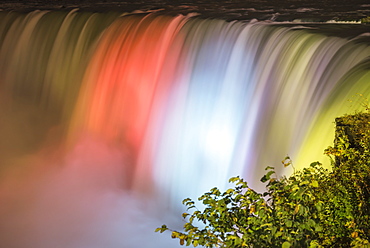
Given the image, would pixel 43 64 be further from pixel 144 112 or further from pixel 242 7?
pixel 242 7

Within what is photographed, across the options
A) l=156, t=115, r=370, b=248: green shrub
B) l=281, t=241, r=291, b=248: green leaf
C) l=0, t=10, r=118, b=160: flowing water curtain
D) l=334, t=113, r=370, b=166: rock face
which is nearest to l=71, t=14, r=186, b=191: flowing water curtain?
l=0, t=10, r=118, b=160: flowing water curtain

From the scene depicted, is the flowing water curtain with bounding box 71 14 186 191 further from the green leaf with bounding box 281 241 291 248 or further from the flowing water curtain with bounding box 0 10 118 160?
the green leaf with bounding box 281 241 291 248

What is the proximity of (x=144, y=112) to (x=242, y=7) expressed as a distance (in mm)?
3196

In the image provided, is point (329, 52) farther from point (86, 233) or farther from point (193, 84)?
point (86, 233)

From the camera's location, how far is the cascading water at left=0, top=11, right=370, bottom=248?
8062mm

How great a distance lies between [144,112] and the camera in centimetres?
1028

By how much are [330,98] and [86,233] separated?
11.1 ft

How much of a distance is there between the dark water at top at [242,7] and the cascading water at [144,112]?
0.93 metres

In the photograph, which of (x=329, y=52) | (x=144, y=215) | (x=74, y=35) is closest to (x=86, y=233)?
(x=144, y=215)

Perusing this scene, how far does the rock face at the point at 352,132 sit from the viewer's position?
5.30 meters

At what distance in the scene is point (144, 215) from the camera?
8.84 meters

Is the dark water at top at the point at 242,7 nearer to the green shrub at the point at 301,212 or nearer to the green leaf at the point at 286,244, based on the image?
the green shrub at the point at 301,212

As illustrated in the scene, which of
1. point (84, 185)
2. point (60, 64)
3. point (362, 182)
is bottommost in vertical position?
point (362, 182)

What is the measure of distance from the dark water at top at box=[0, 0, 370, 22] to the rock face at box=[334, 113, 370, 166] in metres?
4.94
